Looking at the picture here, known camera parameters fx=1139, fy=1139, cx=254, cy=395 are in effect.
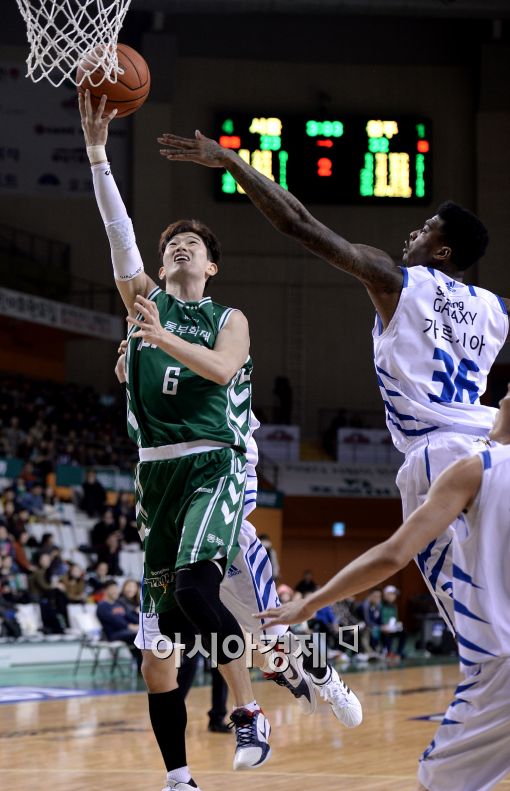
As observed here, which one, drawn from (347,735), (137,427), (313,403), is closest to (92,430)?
(313,403)

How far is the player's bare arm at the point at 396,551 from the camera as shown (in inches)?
127

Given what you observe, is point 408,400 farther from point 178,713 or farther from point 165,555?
point 178,713

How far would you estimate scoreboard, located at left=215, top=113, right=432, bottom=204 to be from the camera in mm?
23188

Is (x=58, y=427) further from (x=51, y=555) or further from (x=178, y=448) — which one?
(x=178, y=448)

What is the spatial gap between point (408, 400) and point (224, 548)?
0.96 m

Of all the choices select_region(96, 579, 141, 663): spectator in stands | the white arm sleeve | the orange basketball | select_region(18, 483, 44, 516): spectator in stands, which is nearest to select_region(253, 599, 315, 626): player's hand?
the white arm sleeve

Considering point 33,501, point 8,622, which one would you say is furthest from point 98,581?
point 33,501

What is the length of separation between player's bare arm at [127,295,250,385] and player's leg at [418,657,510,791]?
1.75 metres

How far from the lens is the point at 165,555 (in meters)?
4.82

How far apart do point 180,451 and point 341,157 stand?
1941cm

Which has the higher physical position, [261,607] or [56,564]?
[261,607]

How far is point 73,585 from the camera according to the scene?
15.8m

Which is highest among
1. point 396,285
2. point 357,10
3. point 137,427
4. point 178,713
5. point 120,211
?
point 357,10

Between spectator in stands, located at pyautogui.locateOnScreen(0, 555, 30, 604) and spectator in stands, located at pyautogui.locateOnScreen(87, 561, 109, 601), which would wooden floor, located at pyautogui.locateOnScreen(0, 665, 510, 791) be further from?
spectator in stands, located at pyautogui.locateOnScreen(87, 561, 109, 601)
